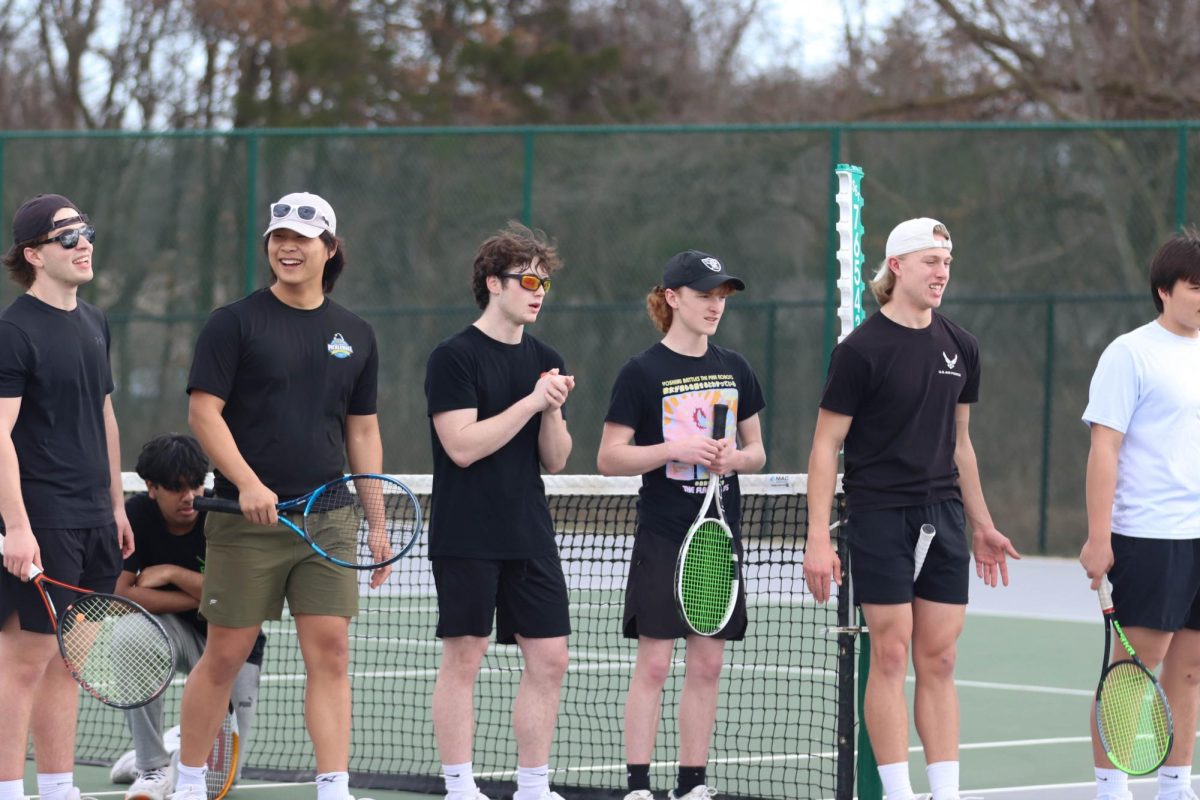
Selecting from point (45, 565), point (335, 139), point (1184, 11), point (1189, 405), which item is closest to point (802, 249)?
point (335, 139)

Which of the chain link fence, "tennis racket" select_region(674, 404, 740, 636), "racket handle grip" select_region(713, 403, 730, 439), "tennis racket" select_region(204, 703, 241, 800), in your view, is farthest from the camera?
the chain link fence

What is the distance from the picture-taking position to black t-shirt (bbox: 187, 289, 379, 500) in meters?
4.84

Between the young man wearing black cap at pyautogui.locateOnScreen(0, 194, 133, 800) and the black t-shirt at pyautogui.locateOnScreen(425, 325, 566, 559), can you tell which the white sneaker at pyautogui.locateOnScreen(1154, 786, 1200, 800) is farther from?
the young man wearing black cap at pyautogui.locateOnScreen(0, 194, 133, 800)

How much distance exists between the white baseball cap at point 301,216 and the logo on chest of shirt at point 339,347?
0.31m

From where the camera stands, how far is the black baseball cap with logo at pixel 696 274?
526 cm

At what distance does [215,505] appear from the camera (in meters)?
4.83

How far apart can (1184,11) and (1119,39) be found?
0.68 m

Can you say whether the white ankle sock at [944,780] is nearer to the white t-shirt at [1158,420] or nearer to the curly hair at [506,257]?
the white t-shirt at [1158,420]

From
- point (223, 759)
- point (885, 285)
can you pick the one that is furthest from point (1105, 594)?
point (223, 759)

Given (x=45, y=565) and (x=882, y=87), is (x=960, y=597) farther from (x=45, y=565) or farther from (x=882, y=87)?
(x=882, y=87)

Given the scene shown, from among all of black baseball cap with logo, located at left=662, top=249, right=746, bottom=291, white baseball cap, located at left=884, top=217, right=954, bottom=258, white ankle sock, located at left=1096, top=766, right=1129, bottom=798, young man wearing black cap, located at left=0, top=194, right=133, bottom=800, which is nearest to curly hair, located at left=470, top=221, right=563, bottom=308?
black baseball cap with logo, located at left=662, top=249, right=746, bottom=291

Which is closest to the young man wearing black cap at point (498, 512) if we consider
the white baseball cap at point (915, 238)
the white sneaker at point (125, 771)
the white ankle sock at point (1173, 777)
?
the white baseball cap at point (915, 238)

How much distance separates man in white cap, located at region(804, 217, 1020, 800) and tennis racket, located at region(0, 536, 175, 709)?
187cm

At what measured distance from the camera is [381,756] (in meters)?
6.49
